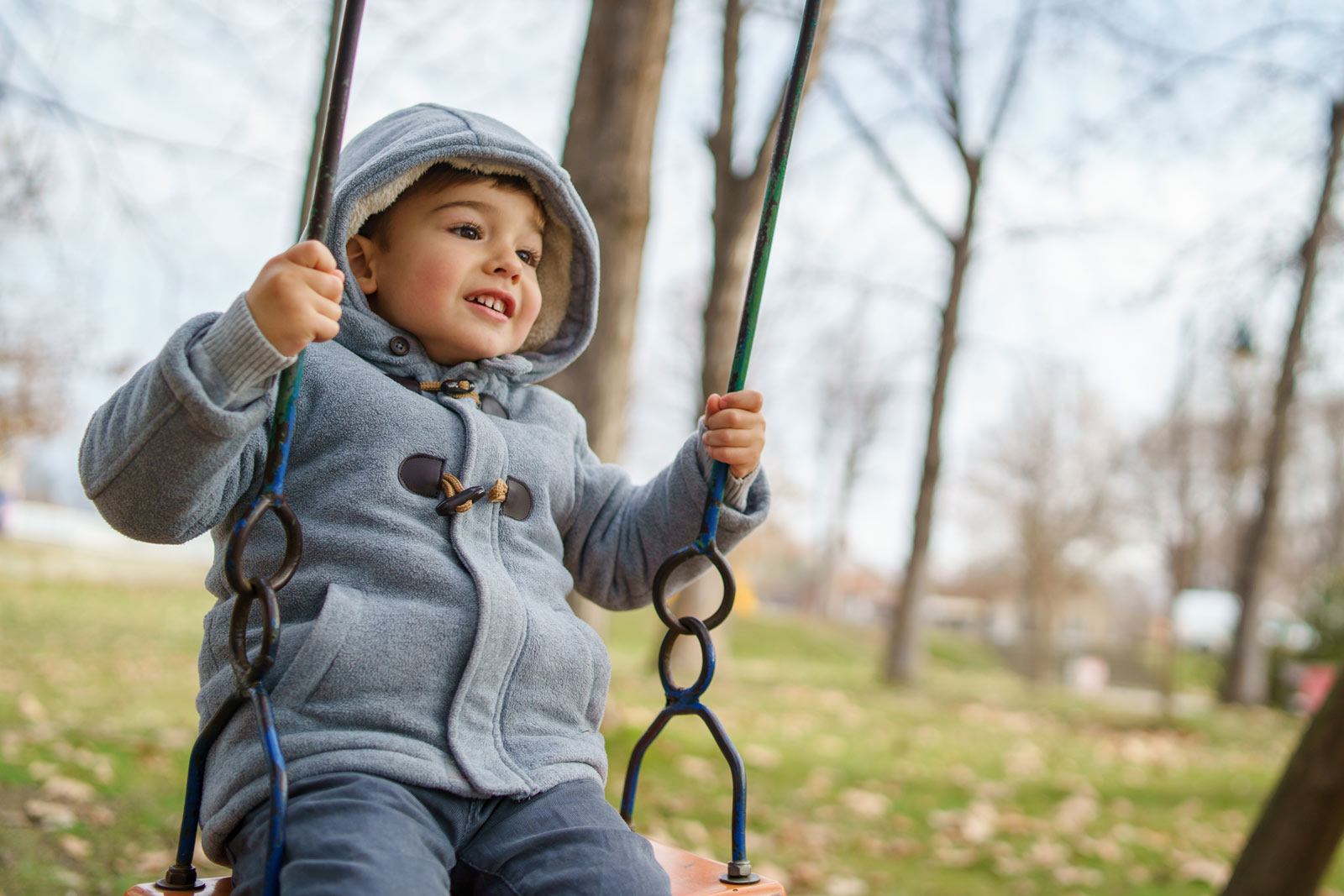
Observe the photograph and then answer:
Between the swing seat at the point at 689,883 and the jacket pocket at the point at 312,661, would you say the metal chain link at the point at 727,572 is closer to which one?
the swing seat at the point at 689,883

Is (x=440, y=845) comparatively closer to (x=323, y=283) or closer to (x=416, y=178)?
(x=323, y=283)

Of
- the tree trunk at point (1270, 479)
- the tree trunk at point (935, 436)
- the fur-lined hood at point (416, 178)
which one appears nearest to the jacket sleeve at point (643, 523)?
the fur-lined hood at point (416, 178)

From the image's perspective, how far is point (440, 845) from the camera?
143 cm

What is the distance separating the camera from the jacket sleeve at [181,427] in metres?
1.40

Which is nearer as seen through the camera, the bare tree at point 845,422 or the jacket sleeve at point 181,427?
the jacket sleeve at point 181,427

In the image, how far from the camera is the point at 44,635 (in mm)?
9023

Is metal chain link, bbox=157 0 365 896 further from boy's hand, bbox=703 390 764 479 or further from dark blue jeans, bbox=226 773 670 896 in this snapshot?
boy's hand, bbox=703 390 764 479

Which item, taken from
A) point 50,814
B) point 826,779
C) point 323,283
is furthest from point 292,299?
point 826,779

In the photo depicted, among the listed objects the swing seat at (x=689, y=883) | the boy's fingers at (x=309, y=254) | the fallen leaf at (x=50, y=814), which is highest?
the boy's fingers at (x=309, y=254)

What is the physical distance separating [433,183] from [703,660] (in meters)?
0.86

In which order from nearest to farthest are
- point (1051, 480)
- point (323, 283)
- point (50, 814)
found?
point (323, 283) < point (50, 814) < point (1051, 480)

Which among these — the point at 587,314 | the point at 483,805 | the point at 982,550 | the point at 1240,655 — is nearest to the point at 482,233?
the point at 587,314

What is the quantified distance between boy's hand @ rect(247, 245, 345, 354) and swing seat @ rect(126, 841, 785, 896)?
2.24 feet

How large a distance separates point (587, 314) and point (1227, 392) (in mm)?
18355
